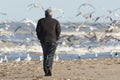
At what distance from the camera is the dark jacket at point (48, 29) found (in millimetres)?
19938

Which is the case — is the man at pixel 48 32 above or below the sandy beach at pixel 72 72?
above

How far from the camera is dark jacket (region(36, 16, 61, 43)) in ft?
65.4

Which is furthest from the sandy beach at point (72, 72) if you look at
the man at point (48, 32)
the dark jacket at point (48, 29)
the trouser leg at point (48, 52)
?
the dark jacket at point (48, 29)

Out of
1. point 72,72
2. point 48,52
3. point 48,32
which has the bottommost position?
point 72,72

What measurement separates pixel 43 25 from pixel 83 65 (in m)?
6.32

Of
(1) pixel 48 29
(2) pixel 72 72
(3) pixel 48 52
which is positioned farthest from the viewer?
(2) pixel 72 72

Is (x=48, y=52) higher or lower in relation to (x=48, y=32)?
lower

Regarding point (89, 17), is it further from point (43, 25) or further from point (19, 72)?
point (43, 25)

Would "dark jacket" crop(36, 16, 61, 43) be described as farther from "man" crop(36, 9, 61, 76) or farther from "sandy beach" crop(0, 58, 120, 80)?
"sandy beach" crop(0, 58, 120, 80)

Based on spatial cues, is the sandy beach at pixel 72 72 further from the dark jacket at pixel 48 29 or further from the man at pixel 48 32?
the dark jacket at pixel 48 29

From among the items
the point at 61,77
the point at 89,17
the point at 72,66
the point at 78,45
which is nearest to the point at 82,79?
the point at 61,77

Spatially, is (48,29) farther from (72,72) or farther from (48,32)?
(72,72)

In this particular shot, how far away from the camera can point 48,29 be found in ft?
65.5

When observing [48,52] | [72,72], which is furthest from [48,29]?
[72,72]
